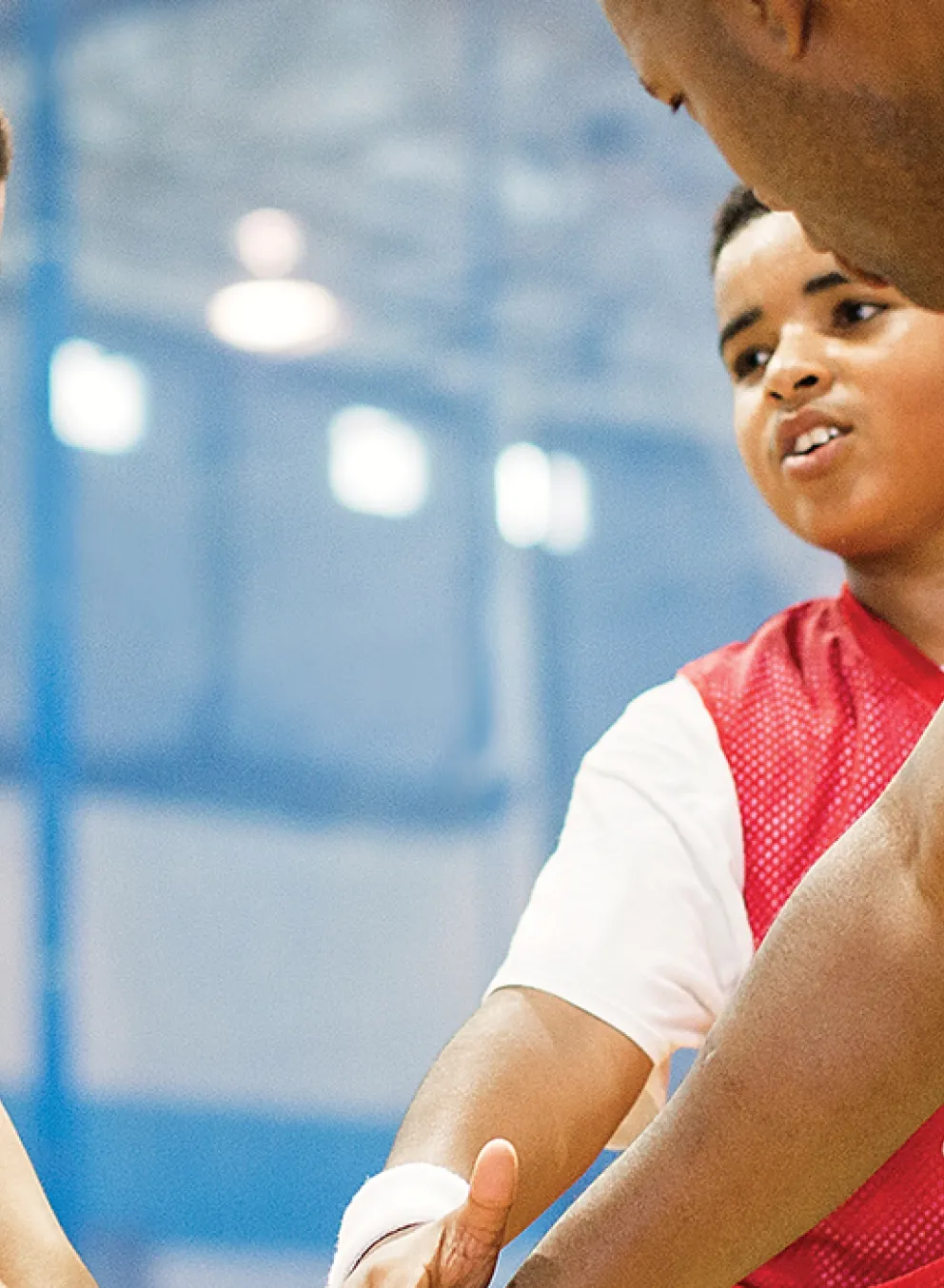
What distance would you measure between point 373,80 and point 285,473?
1.91ft

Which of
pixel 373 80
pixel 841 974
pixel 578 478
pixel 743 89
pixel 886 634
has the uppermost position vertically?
pixel 373 80

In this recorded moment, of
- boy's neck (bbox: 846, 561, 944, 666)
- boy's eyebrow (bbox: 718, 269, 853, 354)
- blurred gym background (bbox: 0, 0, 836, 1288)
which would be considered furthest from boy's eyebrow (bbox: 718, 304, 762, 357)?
blurred gym background (bbox: 0, 0, 836, 1288)

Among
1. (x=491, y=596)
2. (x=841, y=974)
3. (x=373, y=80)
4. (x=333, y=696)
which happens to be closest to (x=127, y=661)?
(x=333, y=696)

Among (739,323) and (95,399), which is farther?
(95,399)

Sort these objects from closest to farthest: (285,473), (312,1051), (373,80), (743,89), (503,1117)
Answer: (743,89) < (503,1117) < (312,1051) < (285,473) < (373,80)

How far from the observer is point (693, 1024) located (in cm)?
93

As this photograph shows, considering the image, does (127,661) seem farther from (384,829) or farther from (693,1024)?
(693,1024)

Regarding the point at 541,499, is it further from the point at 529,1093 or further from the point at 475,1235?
the point at 475,1235

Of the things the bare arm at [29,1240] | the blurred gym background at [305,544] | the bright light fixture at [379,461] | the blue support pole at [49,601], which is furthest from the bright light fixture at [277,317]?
the bare arm at [29,1240]

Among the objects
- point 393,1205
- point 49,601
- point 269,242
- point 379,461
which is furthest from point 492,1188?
point 269,242

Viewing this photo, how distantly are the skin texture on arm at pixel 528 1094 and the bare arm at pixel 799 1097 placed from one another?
0.71ft

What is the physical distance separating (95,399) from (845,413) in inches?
57.2

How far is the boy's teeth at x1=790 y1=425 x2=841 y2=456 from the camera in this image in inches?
37.8

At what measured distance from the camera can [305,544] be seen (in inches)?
92.3
